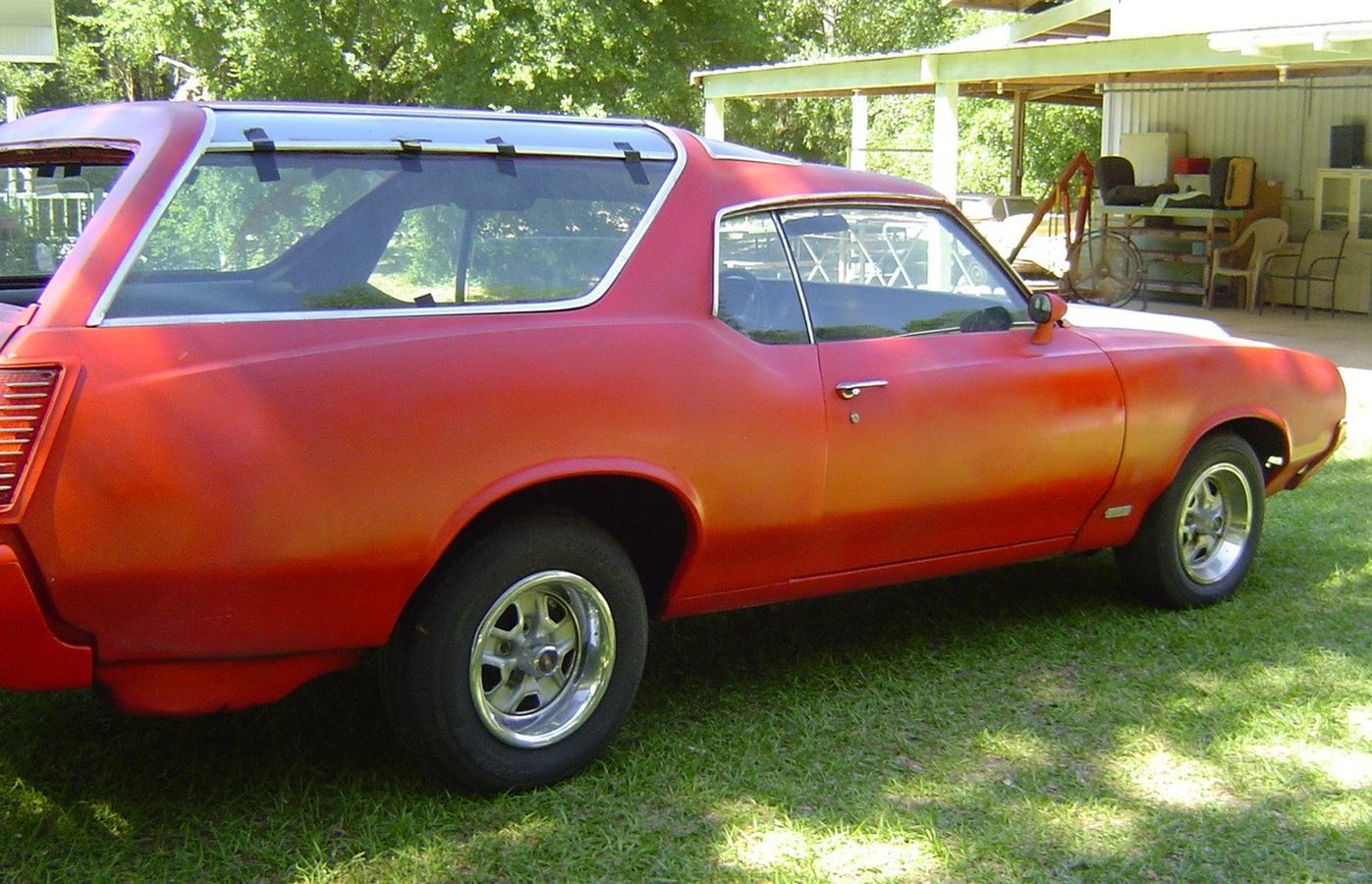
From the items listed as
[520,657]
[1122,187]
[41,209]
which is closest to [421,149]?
[41,209]

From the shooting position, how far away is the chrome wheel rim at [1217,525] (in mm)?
5613

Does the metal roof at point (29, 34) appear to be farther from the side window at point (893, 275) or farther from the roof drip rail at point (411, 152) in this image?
the roof drip rail at point (411, 152)

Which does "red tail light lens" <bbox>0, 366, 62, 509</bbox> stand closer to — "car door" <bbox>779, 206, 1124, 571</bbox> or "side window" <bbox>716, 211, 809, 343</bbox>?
"side window" <bbox>716, 211, 809, 343</bbox>

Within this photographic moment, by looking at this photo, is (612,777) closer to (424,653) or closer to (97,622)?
(424,653)

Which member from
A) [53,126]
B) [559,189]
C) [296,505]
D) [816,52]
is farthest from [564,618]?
[816,52]

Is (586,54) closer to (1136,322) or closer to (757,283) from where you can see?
(1136,322)

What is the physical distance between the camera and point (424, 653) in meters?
3.63

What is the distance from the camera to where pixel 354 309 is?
3.56 meters

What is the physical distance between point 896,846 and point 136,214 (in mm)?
2258

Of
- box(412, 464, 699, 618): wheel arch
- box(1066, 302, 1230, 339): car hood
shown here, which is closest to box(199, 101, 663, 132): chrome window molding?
box(412, 464, 699, 618): wheel arch

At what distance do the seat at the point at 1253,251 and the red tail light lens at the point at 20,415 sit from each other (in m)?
15.7

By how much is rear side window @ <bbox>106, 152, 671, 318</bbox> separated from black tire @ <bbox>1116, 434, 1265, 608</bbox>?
2.36m

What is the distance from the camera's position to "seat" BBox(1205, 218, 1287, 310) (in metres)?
17.0

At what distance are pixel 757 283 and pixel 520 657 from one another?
4.14 ft
